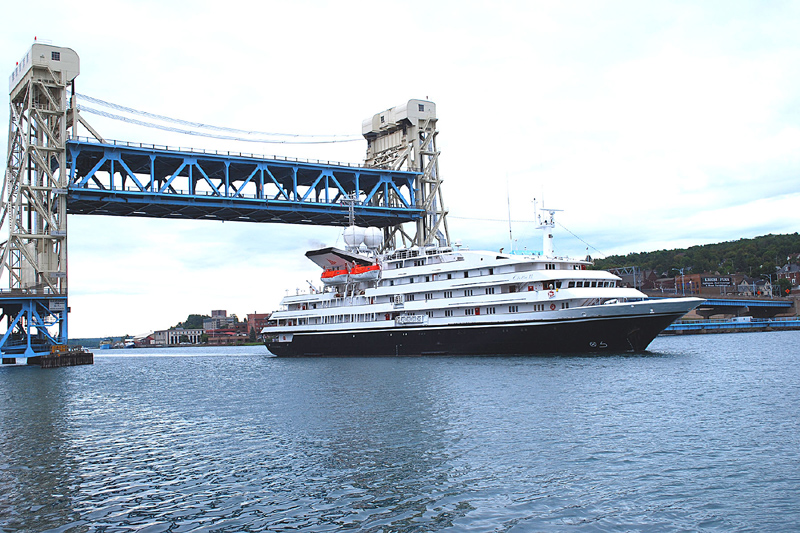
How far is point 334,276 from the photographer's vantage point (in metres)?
64.0

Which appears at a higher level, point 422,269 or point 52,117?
point 52,117

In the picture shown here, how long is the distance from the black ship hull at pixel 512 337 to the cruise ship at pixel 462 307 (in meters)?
0.07

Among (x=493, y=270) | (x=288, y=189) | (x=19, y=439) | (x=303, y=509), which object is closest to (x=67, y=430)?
(x=19, y=439)

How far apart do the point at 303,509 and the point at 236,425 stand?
9.92m

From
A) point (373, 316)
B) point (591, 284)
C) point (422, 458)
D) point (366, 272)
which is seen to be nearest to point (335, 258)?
point (366, 272)

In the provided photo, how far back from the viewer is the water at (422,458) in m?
12.5

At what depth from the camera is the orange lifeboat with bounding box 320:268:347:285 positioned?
63438mm

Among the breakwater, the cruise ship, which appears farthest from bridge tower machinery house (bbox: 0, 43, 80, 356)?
the breakwater

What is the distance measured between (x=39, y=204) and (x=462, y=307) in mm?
35631

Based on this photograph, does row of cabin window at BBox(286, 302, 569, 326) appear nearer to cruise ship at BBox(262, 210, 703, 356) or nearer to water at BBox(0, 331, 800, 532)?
cruise ship at BBox(262, 210, 703, 356)

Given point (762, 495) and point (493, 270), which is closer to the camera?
point (762, 495)

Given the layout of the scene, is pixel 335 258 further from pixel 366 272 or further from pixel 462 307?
pixel 462 307

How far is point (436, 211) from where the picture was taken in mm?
73938

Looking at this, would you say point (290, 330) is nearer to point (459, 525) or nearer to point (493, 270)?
point (493, 270)
